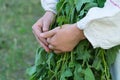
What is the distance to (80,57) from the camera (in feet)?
6.61

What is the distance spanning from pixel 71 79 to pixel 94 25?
14.4 inches

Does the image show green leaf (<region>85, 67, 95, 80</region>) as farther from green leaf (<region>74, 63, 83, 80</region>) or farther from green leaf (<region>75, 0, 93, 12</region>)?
green leaf (<region>75, 0, 93, 12</region>)

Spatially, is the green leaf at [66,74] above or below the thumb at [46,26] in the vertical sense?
below

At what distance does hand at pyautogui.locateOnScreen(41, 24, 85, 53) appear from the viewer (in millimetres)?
1918

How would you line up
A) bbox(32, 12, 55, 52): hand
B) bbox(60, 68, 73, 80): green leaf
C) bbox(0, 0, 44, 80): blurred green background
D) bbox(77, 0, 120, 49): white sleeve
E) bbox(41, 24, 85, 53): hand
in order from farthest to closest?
bbox(0, 0, 44, 80): blurred green background < bbox(32, 12, 55, 52): hand < bbox(60, 68, 73, 80): green leaf < bbox(41, 24, 85, 53): hand < bbox(77, 0, 120, 49): white sleeve

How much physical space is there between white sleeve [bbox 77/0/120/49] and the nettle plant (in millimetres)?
109

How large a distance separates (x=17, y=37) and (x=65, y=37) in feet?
9.91

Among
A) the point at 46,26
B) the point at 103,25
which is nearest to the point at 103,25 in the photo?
the point at 103,25

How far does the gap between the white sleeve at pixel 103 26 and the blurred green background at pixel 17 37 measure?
7.35 ft

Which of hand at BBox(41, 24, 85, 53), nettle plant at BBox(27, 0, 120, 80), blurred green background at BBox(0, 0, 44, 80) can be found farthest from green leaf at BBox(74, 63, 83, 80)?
blurred green background at BBox(0, 0, 44, 80)

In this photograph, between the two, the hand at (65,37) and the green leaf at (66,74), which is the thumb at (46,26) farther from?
the green leaf at (66,74)

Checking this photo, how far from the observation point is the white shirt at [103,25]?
1812mm

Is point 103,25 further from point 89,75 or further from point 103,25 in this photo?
point 89,75

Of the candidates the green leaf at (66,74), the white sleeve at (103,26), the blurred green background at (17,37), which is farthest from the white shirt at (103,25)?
the blurred green background at (17,37)
